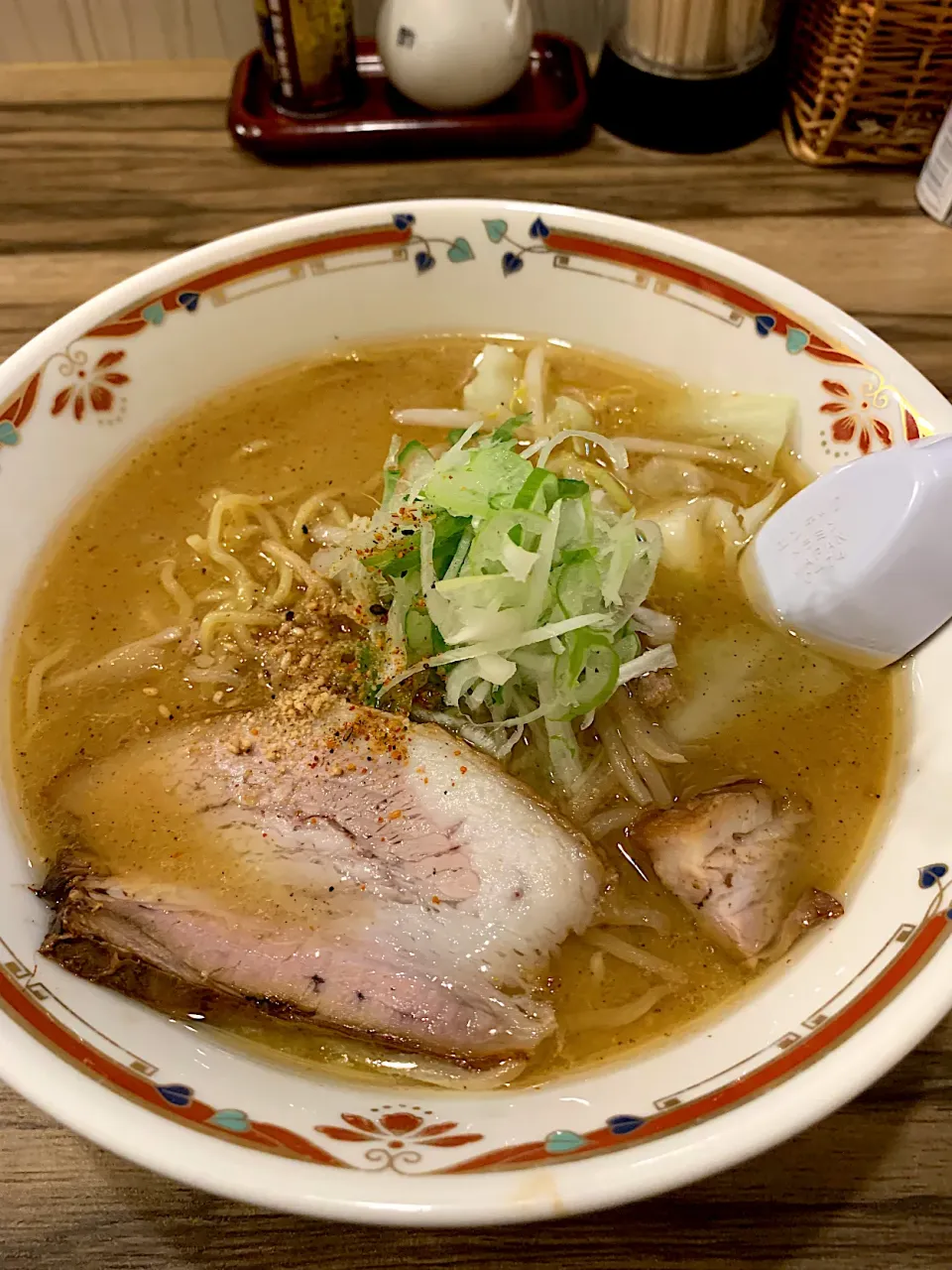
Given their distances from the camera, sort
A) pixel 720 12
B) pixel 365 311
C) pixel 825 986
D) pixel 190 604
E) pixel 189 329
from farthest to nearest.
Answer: pixel 720 12 < pixel 365 311 < pixel 189 329 < pixel 190 604 < pixel 825 986

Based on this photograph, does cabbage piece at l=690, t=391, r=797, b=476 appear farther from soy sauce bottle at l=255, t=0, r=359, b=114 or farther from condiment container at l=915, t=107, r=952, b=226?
soy sauce bottle at l=255, t=0, r=359, b=114

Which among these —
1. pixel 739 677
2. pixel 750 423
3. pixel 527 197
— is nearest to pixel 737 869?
pixel 739 677

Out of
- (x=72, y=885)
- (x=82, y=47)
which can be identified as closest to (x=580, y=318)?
(x=72, y=885)

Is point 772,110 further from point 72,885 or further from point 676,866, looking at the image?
point 72,885

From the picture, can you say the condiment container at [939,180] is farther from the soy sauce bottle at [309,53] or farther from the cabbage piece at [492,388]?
the soy sauce bottle at [309,53]

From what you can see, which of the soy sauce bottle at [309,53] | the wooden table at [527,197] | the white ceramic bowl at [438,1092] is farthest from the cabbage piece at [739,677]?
the soy sauce bottle at [309,53]
